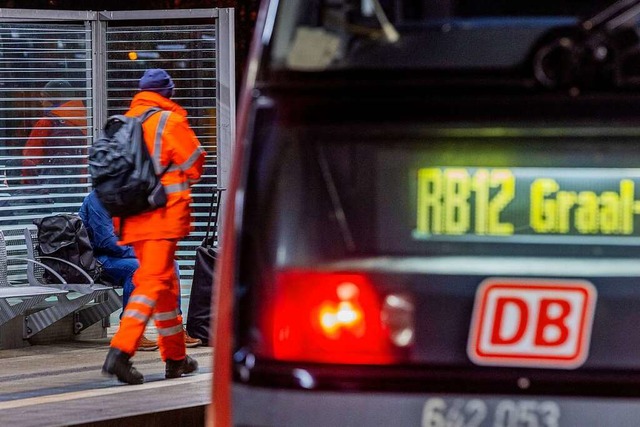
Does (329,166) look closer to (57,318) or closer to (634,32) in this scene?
(634,32)

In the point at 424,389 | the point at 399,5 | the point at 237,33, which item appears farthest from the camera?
the point at 237,33

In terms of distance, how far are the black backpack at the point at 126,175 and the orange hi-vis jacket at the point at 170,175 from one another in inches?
1.9

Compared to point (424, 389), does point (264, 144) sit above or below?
above

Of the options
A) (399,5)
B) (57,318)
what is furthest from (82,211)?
(399,5)

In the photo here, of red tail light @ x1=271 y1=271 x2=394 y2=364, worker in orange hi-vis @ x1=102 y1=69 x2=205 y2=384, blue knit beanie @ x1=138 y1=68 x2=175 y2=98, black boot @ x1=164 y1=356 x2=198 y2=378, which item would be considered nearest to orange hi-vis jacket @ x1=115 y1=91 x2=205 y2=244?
worker in orange hi-vis @ x1=102 y1=69 x2=205 y2=384

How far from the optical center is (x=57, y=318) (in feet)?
36.2

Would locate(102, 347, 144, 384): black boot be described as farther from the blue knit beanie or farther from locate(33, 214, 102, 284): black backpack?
locate(33, 214, 102, 284): black backpack

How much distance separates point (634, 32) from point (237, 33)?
9038mm

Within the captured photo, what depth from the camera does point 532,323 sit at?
3750 millimetres

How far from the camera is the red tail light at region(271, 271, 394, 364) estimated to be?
378 cm

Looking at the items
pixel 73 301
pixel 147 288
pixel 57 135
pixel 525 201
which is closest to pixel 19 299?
pixel 73 301

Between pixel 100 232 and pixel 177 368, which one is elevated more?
pixel 100 232

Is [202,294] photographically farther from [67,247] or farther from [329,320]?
[329,320]

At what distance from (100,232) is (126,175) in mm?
3072
